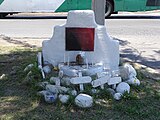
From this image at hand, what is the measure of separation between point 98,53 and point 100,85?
692 millimetres

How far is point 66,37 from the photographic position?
477 centimetres

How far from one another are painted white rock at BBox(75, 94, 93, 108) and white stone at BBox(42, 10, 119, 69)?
39.5 inches

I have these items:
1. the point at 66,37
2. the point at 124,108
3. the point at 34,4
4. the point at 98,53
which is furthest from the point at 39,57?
the point at 34,4

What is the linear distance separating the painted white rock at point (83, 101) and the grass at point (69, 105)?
6 cm

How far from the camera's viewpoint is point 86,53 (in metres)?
4.86

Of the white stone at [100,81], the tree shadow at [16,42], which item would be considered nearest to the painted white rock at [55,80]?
the white stone at [100,81]

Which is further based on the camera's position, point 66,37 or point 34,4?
point 34,4

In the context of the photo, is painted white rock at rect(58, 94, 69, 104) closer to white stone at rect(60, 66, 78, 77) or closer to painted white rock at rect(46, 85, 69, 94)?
painted white rock at rect(46, 85, 69, 94)

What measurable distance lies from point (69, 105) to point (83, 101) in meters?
0.19

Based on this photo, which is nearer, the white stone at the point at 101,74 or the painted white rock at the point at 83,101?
the painted white rock at the point at 83,101

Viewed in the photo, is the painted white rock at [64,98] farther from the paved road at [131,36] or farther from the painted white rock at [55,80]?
the paved road at [131,36]

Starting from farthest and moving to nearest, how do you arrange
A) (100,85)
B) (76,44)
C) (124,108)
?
(76,44)
(100,85)
(124,108)

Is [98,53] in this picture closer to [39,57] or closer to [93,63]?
[93,63]

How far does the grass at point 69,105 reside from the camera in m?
3.80
